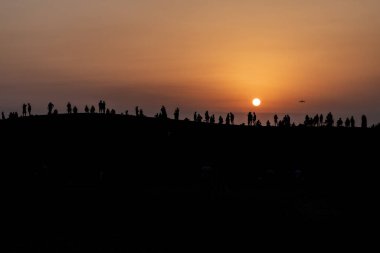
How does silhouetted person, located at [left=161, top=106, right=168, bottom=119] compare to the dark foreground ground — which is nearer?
the dark foreground ground

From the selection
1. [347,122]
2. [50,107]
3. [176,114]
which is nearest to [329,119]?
[347,122]

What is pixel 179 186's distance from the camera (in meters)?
72.5

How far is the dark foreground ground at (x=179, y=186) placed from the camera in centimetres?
4512

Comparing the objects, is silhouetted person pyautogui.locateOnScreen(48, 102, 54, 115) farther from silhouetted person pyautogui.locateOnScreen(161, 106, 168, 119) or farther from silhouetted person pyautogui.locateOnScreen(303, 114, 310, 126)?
silhouetted person pyautogui.locateOnScreen(303, 114, 310, 126)

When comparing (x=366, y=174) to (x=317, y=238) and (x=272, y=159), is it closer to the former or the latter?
(x=272, y=159)

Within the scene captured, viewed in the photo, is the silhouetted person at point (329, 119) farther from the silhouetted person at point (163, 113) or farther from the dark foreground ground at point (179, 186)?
the silhouetted person at point (163, 113)

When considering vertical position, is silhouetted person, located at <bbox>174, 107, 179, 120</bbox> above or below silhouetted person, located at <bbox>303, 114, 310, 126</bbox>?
above

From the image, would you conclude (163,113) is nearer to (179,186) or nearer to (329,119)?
(329,119)

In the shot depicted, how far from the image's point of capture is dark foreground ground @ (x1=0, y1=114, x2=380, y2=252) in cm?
4512

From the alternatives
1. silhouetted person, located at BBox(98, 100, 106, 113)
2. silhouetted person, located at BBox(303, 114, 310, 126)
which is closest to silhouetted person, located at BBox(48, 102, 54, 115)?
silhouetted person, located at BBox(98, 100, 106, 113)

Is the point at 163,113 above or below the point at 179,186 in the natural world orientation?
above

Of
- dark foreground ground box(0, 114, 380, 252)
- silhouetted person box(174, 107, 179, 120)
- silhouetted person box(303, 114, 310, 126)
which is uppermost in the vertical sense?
silhouetted person box(174, 107, 179, 120)

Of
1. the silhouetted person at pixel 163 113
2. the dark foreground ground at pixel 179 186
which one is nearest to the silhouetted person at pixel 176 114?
the silhouetted person at pixel 163 113

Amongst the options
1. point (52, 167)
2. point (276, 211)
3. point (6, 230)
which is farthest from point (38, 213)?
point (52, 167)
